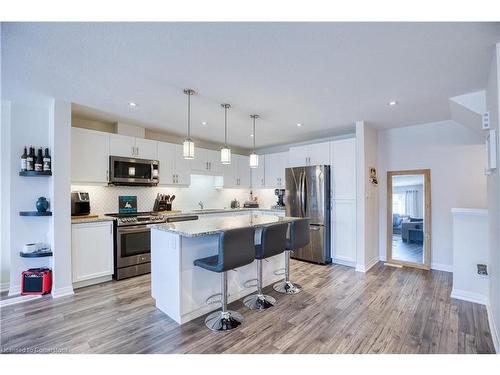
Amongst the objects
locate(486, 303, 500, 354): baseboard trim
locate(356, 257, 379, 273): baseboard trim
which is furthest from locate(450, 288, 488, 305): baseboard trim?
locate(356, 257, 379, 273): baseboard trim

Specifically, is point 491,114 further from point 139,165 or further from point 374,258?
point 139,165

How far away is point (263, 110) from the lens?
345 cm

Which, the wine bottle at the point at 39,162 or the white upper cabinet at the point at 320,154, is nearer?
the wine bottle at the point at 39,162

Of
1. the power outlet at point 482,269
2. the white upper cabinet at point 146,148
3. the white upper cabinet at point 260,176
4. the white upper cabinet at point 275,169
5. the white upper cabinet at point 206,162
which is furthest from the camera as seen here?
the white upper cabinet at point 260,176

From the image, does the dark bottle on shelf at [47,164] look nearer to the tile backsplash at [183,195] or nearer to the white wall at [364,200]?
the tile backsplash at [183,195]

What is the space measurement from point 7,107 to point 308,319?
4.62 metres

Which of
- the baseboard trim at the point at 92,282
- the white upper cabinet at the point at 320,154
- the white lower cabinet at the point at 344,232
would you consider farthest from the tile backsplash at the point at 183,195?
the white lower cabinet at the point at 344,232

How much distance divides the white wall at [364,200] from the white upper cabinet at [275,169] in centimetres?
172

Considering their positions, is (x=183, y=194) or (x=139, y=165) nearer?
(x=139, y=165)

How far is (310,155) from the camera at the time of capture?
472 centimetres

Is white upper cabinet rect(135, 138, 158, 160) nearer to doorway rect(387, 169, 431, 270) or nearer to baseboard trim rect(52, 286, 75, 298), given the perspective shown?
→ baseboard trim rect(52, 286, 75, 298)

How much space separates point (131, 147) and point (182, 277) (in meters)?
2.67

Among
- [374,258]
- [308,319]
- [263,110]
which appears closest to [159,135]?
[263,110]

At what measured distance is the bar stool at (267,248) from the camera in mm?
2617
